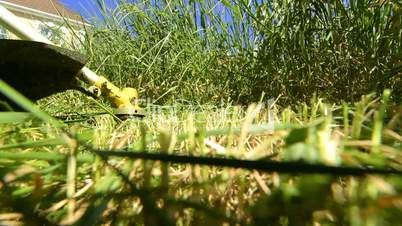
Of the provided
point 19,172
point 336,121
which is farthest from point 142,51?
point 19,172

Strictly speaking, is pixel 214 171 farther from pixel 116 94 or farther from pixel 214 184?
pixel 116 94

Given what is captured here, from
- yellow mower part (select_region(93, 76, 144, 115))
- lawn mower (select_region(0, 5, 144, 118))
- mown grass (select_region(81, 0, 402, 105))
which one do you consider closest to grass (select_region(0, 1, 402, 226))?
lawn mower (select_region(0, 5, 144, 118))

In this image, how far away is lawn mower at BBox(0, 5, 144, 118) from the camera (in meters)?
1.32

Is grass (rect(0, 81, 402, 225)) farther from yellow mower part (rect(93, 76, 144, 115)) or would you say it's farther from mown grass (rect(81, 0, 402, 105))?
yellow mower part (rect(93, 76, 144, 115))

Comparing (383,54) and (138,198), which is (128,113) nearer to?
(383,54)

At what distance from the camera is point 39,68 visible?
142 cm

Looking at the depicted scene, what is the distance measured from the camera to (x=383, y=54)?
1719 mm

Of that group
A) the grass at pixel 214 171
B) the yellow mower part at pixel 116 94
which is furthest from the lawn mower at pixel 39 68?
the grass at pixel 214 171

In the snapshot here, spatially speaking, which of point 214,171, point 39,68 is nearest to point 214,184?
point 214,171

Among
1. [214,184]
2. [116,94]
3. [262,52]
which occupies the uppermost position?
[262,52]

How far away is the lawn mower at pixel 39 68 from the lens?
1.32m

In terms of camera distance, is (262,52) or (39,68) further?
(262,52)

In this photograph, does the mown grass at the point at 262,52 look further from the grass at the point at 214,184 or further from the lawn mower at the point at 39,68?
the grass at the point at 214,184

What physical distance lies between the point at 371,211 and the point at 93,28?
3044 millimetres
